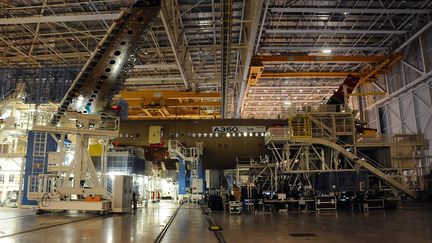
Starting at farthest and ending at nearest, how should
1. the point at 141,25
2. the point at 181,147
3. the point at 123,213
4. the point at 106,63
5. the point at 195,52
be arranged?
the point at 195,52, the point at 181,147, the point at 123,213, the point at 106,63, the point at 141,25

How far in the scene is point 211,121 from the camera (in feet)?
107

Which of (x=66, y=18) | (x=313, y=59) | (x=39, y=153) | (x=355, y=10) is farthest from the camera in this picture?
(x=313, y=59)

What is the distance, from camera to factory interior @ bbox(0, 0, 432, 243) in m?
19.8

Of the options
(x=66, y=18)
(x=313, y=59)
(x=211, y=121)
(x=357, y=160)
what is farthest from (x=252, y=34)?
(x=66, y=18)

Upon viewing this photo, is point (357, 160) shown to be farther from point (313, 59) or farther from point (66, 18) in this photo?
point (66, 18)

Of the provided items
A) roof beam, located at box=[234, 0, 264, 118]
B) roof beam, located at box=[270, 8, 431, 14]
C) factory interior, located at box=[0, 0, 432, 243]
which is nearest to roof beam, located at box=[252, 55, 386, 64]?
factory interior, located at box=[0, 0, 432, 243]

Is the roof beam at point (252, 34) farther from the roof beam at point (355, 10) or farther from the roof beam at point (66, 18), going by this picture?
the roof beam at point (66, 18)

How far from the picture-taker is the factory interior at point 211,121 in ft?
64.8

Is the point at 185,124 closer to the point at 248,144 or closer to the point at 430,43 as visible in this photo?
the point at 248,144

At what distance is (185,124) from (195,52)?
828cm

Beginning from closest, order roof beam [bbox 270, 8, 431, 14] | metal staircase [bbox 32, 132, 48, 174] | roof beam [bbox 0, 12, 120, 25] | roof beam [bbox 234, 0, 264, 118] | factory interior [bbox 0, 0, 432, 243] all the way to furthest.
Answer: factory interior [bbox 0, 0, 432, 243] → roof beam [bbox 234, 0, 264, 118] → roof beam [bbox 0, 12, 120, 25] → metal staircase [bbox 32, 132, 48, 174] → roof beam [bbox 270, 8, 431, 14]

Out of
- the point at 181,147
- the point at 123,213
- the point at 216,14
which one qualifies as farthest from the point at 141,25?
the point at 181,147

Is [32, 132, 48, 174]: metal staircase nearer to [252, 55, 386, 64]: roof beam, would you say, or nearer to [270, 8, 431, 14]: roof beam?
[252, 55, 386, 64]: roof beam

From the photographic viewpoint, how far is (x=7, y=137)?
3184 cm
